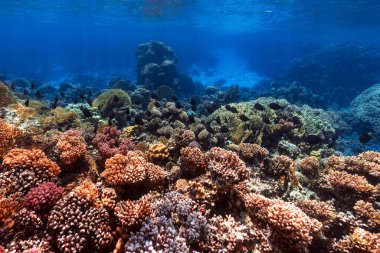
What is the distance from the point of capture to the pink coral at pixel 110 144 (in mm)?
6105

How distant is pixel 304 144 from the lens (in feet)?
35.3

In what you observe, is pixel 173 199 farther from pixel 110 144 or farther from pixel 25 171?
pixel 110 144

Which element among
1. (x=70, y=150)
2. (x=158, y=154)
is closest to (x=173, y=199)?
(x=158, y=154)

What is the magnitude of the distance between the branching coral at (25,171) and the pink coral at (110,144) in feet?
4.62

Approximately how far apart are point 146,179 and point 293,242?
2837 mm

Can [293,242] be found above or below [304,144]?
above

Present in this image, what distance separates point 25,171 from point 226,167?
12.2 feet

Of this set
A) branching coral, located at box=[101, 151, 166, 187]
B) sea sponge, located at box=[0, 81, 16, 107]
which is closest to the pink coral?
branching coral, located at box=[101, 151, 166, 187]

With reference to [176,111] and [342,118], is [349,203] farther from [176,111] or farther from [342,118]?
[342,118]

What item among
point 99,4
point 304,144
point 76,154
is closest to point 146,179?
point 76,154

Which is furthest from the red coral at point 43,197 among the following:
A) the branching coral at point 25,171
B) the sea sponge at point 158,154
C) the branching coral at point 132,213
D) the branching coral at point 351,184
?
the branching coral at point 351,184

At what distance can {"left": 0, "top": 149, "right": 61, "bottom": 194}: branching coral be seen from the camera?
13.9 ft

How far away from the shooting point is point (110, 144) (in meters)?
6.70

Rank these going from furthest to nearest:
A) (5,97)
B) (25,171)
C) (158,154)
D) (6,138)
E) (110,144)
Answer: (5,97), (110,144), (158,154), (6,138), (25,171)
